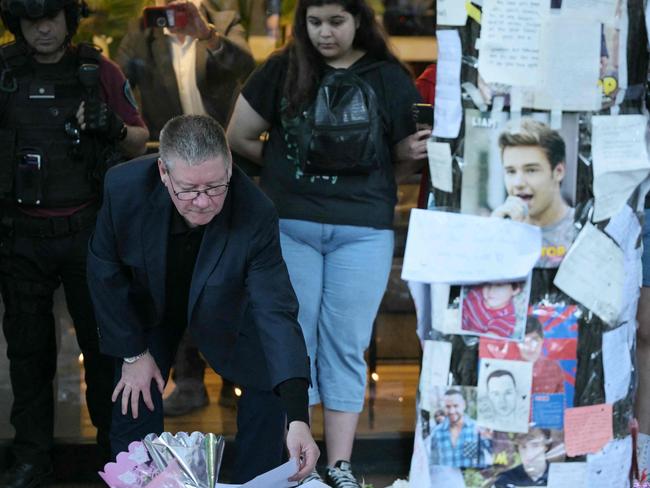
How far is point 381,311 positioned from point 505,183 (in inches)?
84.2

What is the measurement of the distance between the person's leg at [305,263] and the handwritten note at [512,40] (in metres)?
1.34

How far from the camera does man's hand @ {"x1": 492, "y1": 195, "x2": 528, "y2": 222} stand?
273 cm

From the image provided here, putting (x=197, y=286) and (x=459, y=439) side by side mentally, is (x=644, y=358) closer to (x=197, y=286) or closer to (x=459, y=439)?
(x=459, y=439)

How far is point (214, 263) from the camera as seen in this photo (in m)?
3.23

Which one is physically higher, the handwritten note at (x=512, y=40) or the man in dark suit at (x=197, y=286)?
the handwritten note at (x=512, y=40)

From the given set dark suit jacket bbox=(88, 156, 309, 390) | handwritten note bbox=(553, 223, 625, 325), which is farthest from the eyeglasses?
handwritten note bbox=(553, 223, 625, 325)

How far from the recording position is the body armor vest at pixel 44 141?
13.2 ft

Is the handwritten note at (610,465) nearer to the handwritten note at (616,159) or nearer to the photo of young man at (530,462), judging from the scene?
the photo of young man at (530,462)

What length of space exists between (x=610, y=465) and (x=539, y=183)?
29.0 inches

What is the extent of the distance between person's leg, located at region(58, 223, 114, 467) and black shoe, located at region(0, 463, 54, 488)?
231 millimetres

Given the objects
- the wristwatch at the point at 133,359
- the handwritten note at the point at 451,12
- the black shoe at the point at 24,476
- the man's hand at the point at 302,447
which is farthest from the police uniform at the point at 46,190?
the handwritten note at the point at 451,12

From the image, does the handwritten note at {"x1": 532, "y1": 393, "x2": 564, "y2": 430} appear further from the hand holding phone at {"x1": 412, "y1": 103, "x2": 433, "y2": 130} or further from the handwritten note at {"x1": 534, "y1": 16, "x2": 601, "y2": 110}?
the hand holding phone at {"x1": 412, "y1": 103, "x2": 433, "y2": 130}

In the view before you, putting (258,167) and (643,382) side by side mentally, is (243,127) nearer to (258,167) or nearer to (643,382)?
(258,167)

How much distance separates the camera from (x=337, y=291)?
392cm
